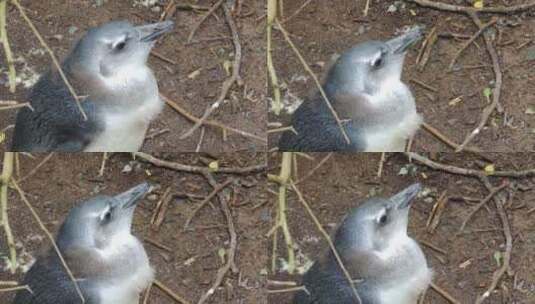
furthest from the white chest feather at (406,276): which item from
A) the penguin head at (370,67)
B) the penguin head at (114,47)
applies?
the penguin head at (114,47)

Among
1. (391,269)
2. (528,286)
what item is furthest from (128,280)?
(528,286)

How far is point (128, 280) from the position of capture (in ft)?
7.98

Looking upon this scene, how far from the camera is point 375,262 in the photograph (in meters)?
2.41

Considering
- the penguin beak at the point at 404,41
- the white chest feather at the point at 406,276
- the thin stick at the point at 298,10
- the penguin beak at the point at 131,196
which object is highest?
the thin stick at the point at 298,10

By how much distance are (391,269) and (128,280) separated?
70 centimetres

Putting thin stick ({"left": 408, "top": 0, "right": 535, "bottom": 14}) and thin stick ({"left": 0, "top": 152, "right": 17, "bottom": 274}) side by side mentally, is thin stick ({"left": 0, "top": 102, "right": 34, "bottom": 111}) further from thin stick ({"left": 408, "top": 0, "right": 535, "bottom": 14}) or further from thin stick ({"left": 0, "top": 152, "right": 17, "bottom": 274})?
thin stick ({"left": 408, "top": 0, "right": 535, "bottom": 14})

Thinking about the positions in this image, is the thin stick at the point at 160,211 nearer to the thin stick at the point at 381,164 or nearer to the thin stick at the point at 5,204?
the thin stick at the point at 5,204

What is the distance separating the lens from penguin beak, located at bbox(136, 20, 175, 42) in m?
2.44

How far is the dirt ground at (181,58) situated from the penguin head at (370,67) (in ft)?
0.69

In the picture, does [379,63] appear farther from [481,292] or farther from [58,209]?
[58,209]

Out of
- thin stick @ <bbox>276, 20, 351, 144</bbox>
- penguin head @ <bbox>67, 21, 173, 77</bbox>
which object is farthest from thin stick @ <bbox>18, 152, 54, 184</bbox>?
thin stick @ <bbox>276, 20, 351, 144</bbox>

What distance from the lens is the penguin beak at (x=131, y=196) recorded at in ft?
7.92

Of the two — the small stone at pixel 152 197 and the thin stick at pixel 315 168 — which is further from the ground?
the thin stick at pixel 315 168

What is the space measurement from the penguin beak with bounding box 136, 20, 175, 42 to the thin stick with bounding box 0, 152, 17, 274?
47 centimetres
